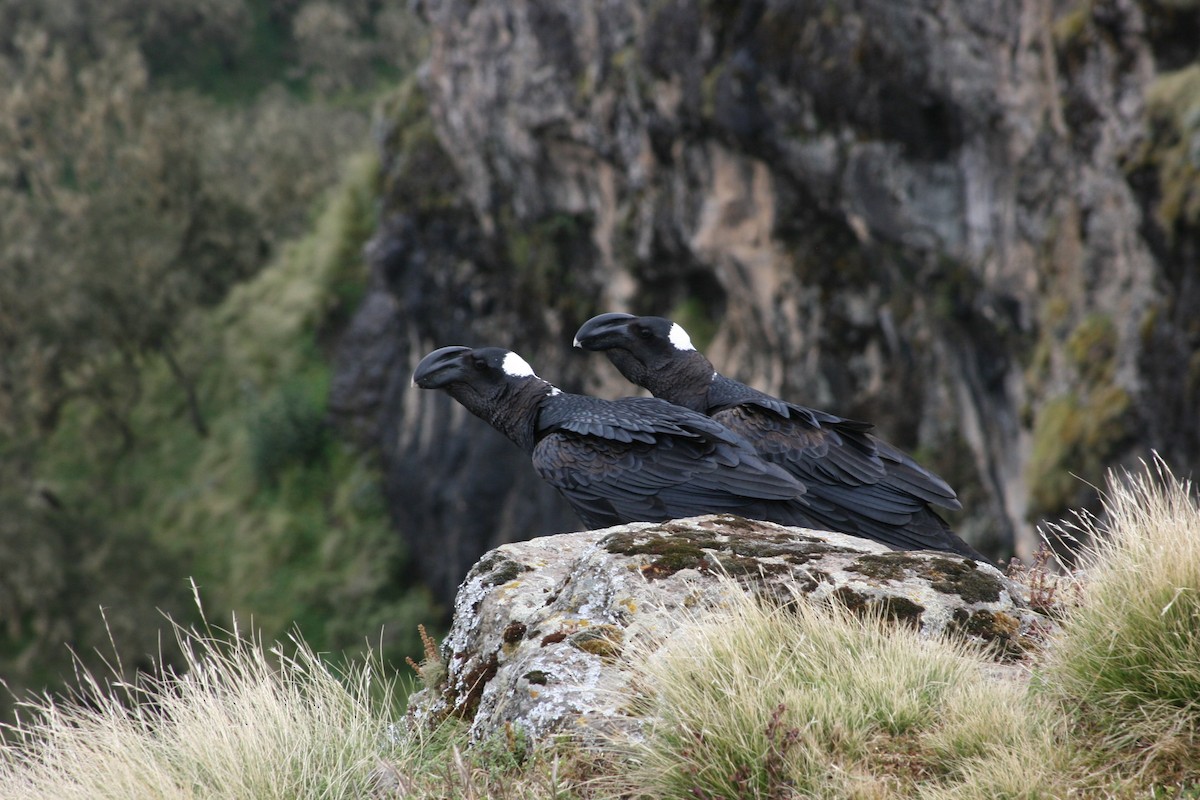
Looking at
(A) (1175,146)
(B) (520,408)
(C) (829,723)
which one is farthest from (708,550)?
(A) (1175,146)

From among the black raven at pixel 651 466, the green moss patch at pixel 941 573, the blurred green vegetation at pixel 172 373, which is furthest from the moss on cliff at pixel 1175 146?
the blurred green vegetation at pixel 172 373

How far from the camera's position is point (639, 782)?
3.16 m

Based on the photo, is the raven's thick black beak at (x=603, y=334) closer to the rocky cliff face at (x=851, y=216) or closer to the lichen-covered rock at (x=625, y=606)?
the lichen-covered rock at (x=625, y=606)

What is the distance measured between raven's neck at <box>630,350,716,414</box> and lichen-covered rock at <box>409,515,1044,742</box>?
8.34 feet

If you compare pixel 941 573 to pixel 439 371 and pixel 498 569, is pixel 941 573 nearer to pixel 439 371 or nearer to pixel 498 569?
pixel 498 569

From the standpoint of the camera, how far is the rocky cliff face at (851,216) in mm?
13570

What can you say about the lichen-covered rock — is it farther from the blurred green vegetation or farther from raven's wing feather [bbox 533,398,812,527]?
the blurred green vegetation

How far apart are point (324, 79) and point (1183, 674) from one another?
6040 cm

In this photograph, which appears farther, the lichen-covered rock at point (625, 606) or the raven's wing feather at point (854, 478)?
the raven's wing feather at point (854, 478)

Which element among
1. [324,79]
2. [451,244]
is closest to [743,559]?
[451,244]

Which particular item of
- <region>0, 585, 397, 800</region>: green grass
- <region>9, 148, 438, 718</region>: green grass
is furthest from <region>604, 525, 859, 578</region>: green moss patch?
<region>9, 148, 438, 718</region>: green grass

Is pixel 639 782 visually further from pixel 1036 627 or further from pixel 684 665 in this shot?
pixel 1036 627

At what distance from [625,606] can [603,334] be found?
11.1ft

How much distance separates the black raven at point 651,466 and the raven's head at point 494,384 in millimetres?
179
